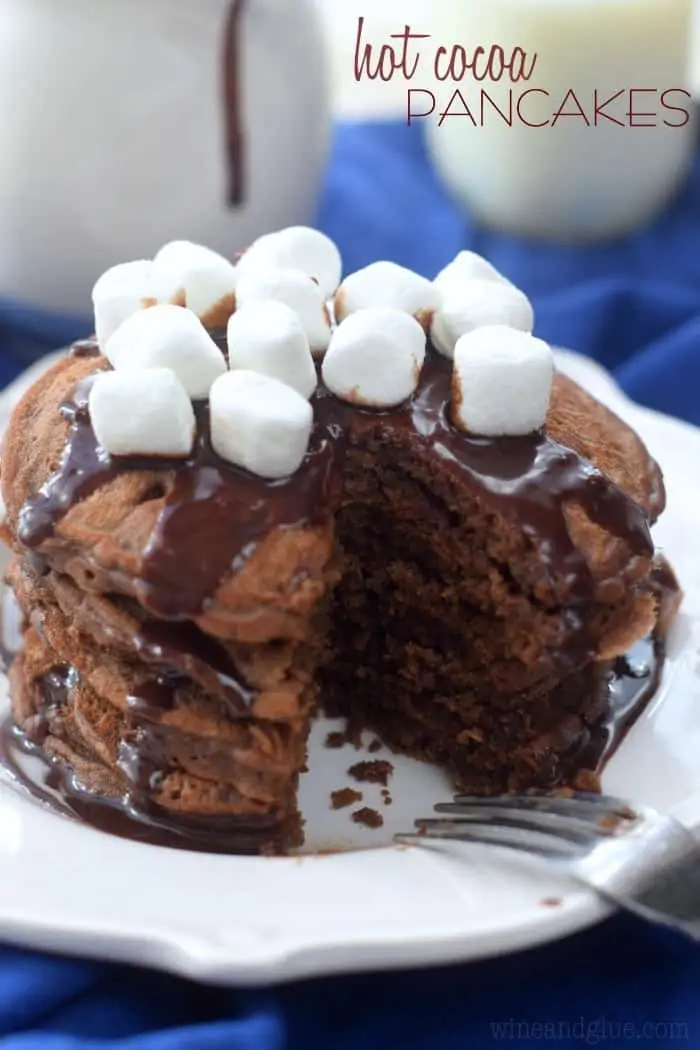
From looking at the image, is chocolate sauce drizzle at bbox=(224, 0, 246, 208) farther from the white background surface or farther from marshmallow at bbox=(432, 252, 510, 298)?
the white background surface

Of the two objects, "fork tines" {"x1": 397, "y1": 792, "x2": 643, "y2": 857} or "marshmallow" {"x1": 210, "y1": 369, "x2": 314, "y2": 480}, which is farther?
"marshmallow" {"x1": 210, "y1": 369, "x2": 314, "y2": 480}

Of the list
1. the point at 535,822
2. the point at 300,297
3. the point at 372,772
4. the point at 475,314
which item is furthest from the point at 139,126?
the point at 535,822

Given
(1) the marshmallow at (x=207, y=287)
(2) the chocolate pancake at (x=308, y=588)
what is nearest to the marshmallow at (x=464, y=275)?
(2) the chocolate pancake at (x=308, y=588)

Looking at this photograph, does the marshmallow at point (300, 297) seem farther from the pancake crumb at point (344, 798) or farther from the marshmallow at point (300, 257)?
the pancake crumb at point (344, 798)

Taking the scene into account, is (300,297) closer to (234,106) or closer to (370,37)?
(234,106)

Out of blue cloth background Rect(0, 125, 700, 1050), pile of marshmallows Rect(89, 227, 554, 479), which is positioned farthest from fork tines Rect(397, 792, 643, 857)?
pile of marshmallows Rect(89, 227, 554, 479)
